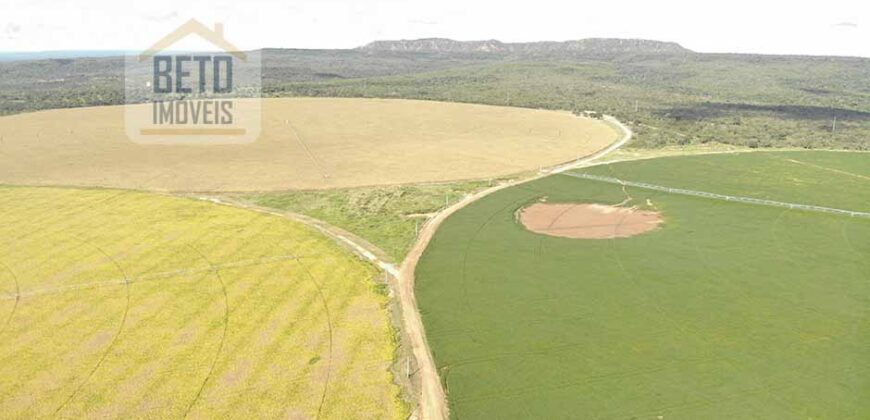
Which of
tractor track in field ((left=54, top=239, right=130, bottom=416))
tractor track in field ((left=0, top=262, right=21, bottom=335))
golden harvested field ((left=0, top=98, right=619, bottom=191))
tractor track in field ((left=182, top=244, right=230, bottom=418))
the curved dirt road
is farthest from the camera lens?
golden harvested field ((left=0, top=98, right=619, bottom=191))

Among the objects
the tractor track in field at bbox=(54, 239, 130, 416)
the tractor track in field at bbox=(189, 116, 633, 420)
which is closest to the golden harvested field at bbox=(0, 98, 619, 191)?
the tractor track in field at bbox=(189, 116, 633, 420)

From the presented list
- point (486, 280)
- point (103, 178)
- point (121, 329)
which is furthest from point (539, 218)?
point (103, 178)

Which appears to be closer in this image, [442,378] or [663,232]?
[442,378]

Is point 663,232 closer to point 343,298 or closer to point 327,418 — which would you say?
point 343,298

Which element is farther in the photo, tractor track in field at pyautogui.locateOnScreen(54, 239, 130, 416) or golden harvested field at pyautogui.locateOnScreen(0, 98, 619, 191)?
golden harvested field at pyautogui.locateOnScreen(0, 98, 619, 191)

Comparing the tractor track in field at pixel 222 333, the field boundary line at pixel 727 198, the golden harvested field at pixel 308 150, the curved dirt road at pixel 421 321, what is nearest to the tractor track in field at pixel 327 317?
the curved dirt road at pixel 421 321

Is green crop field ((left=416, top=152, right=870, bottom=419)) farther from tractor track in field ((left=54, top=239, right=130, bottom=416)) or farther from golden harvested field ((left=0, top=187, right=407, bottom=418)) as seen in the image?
tractor track in field ((left=54, top=239, right=130, bottom=416))
